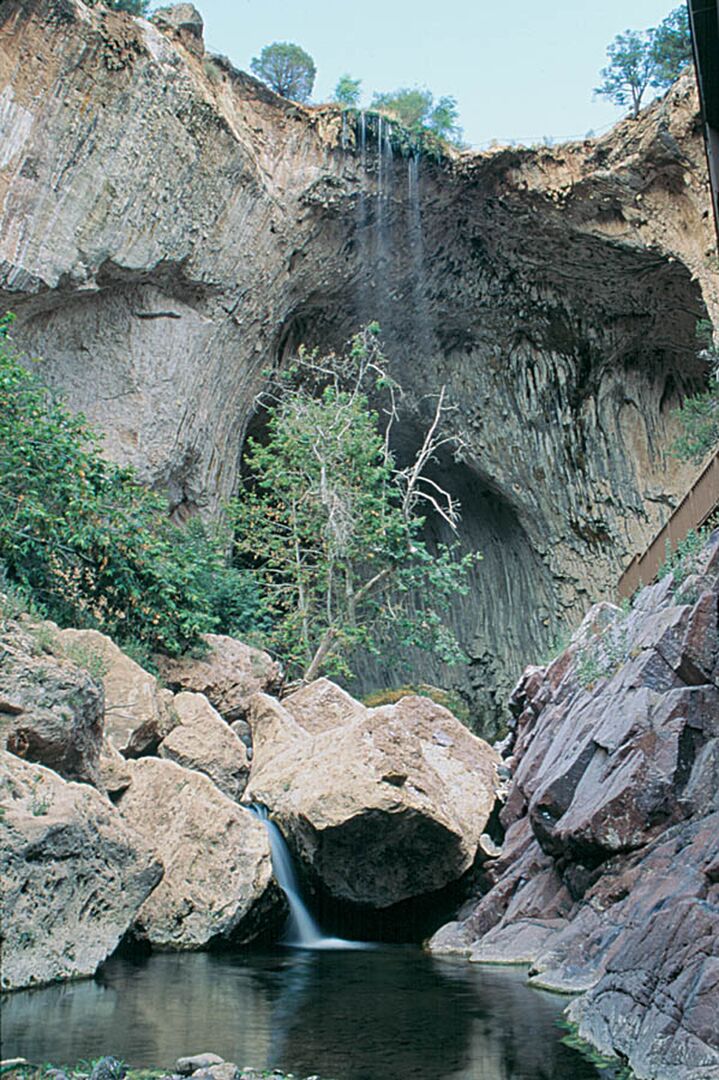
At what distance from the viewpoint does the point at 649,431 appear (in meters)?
22.2

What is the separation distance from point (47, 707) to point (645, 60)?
80.7 feet

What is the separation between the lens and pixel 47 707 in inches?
313

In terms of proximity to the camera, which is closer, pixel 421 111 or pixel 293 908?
pixel 293 908

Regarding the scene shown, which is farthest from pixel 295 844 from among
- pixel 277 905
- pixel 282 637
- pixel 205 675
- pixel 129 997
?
pixel 282 637

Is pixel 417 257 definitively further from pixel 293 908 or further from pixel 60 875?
pixel 60 875

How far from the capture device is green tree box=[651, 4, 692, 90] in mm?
23020

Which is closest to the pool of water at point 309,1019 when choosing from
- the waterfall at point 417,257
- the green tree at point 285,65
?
the waterfall at point 417,257

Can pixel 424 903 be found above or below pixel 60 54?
below

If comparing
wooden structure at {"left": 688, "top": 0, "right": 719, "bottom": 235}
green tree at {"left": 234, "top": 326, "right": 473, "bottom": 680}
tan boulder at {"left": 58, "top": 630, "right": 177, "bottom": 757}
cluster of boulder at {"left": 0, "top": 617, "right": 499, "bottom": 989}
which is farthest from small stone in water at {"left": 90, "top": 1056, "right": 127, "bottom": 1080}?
green tree at {"left": 234, "top": 326, "right": 473, "bottom": 680}

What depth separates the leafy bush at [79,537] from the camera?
12844mm

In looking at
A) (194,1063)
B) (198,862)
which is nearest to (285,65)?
(198,862)

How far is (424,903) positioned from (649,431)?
1468cm

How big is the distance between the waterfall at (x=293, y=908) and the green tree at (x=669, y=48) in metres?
20.2

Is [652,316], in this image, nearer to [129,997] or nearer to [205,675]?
[205,675]
